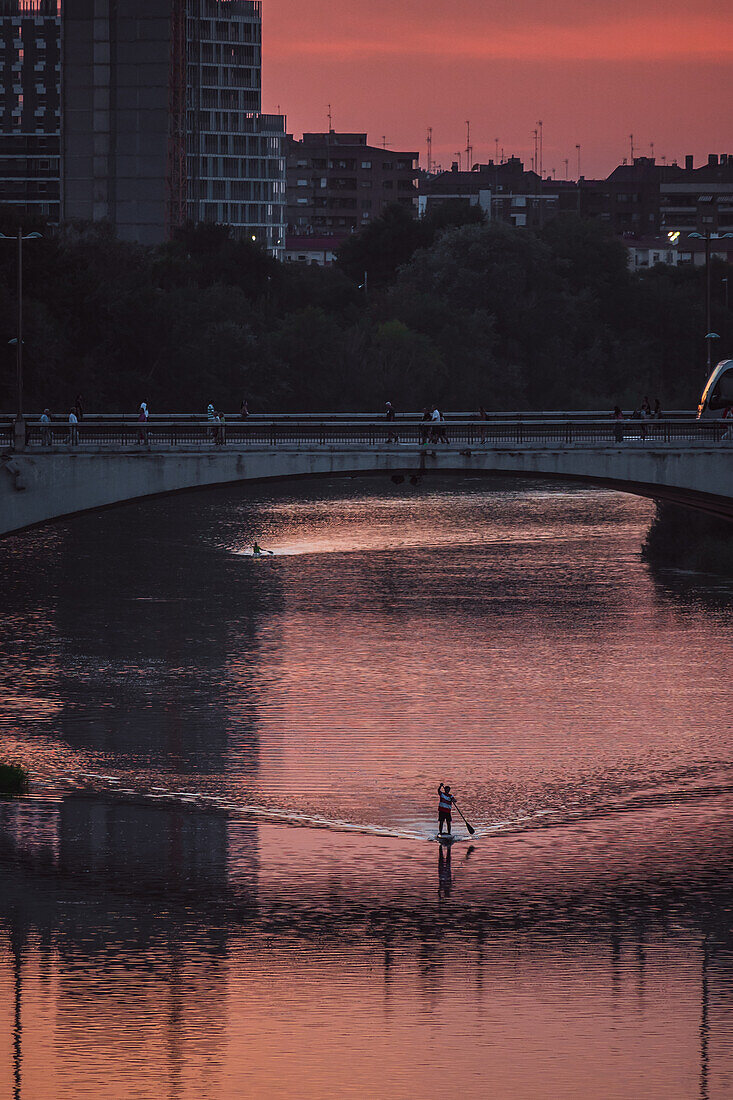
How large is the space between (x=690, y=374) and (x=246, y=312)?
46.3 meters

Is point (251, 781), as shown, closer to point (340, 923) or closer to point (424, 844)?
point (424, 844)

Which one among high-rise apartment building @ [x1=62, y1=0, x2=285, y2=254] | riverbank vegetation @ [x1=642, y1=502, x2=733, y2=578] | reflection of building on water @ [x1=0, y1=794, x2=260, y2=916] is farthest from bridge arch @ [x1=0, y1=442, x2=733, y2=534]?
high-rise apartment building @ [x1=62, y1=0, x2=285, y2=254]

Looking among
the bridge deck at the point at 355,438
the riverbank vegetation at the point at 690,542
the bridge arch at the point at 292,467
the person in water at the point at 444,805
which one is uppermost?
the bridge deck at the point at 355,438

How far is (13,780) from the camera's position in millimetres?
48969

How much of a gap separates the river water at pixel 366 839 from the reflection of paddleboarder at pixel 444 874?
94mm

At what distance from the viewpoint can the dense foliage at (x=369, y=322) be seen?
114000 millimetres

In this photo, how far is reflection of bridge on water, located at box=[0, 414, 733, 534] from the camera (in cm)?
6384

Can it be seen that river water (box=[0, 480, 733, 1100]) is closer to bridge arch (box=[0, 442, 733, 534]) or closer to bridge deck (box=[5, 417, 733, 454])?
bridge arch (box=[0, 442, 733, 534])

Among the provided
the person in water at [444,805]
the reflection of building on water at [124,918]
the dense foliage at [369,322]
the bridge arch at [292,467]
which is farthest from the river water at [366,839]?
the dense foliage at [369,322]

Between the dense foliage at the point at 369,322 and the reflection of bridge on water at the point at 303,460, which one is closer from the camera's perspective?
the reflection of bridge on water at the point at 303,460

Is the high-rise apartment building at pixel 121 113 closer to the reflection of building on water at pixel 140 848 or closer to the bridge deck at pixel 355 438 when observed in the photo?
the bridge deck at pixel 355 438

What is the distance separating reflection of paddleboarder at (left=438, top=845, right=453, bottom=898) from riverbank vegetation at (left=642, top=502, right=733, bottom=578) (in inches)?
2043

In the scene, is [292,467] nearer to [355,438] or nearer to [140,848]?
[355,438]

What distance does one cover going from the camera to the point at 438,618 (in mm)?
78875
